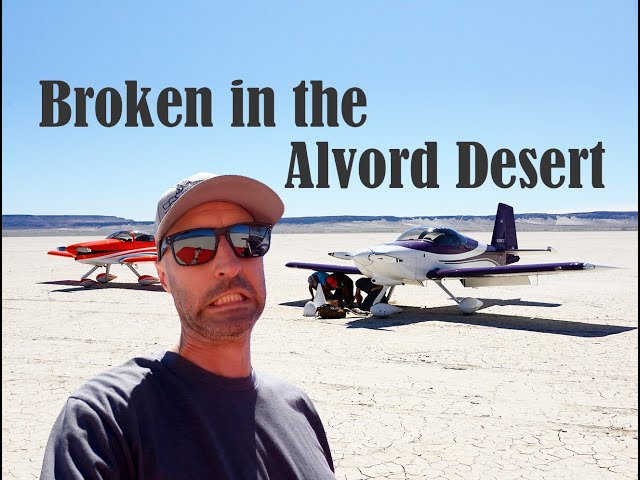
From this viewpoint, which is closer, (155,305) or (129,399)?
(129,399)

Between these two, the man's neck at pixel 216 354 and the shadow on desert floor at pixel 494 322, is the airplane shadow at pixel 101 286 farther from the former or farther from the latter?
the man's neck at pixel 216 354

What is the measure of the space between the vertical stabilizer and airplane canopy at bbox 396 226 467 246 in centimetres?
334

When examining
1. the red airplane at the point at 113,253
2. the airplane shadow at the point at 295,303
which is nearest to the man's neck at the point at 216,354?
the airplane shadow at the point at 295,303

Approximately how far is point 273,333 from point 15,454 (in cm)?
590

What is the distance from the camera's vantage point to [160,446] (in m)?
1.39

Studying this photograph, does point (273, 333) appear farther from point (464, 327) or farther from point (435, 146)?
point (435, 146)

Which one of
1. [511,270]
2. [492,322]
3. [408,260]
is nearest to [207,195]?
[492,322]

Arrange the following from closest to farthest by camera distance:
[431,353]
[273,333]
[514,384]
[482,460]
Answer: [482,460], [514,384], [431,353], [273,333]

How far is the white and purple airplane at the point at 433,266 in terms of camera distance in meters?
12.7

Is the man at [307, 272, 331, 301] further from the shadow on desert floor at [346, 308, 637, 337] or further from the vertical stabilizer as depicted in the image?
the vertical stabilizer

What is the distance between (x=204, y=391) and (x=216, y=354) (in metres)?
0.11

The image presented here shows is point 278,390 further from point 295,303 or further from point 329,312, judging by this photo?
point 295,303

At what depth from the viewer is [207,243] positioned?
166 centimetres

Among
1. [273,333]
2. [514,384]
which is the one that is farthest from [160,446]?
[273,333]
